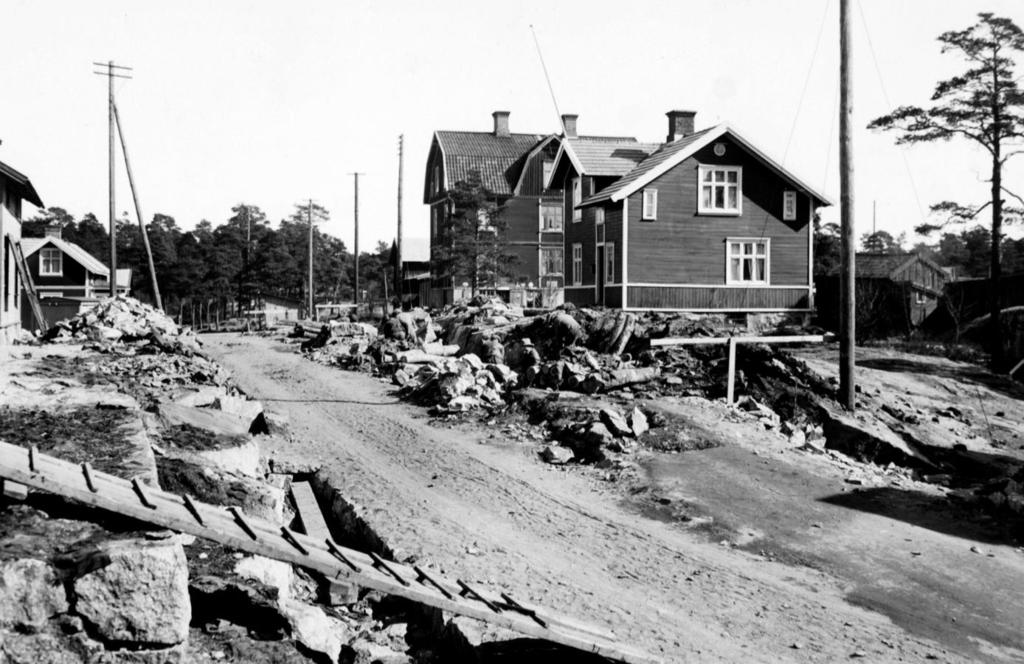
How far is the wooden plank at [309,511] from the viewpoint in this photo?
32.1 ft

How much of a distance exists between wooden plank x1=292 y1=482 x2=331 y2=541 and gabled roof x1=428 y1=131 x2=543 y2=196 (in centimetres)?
3831

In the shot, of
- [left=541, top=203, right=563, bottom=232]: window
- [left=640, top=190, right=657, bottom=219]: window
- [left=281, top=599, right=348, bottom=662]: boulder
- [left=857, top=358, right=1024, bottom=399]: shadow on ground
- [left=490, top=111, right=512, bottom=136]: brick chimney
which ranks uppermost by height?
[left=490, top=111, right=512, bottom=136]: brick chimney

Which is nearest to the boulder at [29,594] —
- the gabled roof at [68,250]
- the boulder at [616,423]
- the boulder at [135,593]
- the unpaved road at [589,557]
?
the boulder at [135,593]

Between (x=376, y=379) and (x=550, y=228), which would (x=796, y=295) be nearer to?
(x=376, y=379)

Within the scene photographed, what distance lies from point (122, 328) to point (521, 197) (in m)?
28.3

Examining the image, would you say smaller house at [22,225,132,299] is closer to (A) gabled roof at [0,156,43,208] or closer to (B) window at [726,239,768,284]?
(A) gabled roof at [0,156,43,208]

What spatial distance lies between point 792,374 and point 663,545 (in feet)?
31.0

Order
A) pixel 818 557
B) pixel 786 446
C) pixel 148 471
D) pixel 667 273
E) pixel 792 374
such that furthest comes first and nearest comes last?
pixel 667 273 → pixel 792 374 → pixel 786 446 → pixel 818 557 → pixel 148 471

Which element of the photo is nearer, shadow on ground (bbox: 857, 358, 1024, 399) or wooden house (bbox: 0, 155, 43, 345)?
shadow on ground (bbox: 857, 358, 1024, 399)

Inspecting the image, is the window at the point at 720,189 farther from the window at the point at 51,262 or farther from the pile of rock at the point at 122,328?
the window at the point at 51,262

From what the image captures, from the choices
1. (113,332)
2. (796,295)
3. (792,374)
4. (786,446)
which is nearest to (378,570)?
(786,446)

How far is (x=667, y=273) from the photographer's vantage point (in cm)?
2877

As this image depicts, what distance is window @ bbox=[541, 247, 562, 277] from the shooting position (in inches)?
1970

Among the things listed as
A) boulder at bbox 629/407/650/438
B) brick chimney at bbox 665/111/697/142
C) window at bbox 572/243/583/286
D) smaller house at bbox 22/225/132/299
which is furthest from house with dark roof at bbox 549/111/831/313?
smaller house at bbox 22/225/132/299
